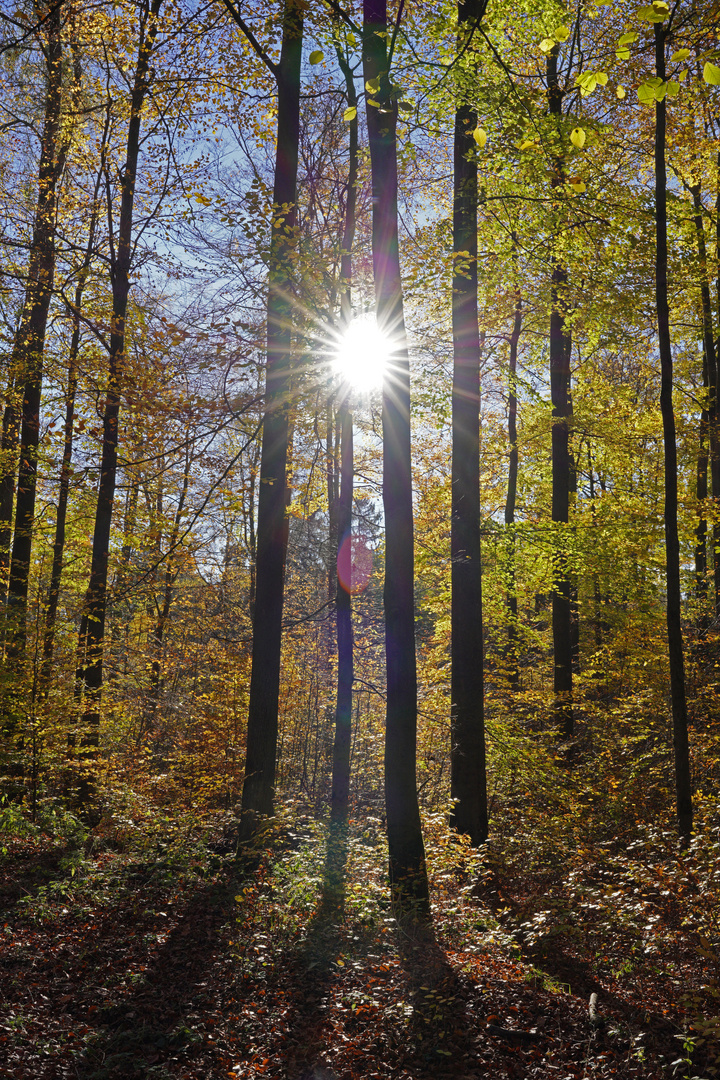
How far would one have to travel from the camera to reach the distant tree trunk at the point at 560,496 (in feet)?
34.9

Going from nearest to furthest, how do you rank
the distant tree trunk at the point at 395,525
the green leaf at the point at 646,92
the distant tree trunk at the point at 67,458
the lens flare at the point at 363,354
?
1. the green leaf at the point at 646,92
2. the distant tree trunk at the point at 395,525
3. the lens flare at the point at 363,354
4. the distant tree trunk at the point at 67,458

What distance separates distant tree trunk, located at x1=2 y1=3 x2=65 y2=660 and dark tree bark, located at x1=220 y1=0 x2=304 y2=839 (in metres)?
5.26

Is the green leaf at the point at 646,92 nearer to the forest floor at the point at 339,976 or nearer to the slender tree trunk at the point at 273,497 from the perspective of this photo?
the forest floor at the point at 339,976

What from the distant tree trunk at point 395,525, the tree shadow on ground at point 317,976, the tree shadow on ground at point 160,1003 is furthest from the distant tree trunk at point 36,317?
the tree shadow on ground at point 317,976

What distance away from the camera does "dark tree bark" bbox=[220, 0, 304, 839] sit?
7570 millimetres

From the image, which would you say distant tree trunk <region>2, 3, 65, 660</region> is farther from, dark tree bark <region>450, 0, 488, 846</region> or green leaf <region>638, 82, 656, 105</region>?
green leaf <region>638, 82, 656, 105</region>

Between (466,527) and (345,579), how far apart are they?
363cm

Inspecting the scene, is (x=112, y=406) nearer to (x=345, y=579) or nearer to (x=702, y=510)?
(x=345, y=579)

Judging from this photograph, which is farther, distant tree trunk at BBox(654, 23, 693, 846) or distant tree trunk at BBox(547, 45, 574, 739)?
distant tree trunk at BBox(547, 45, 574, 739)

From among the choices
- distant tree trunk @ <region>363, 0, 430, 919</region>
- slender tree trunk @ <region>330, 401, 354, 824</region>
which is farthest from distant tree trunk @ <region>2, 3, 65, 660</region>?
distant tree trunk @ <region>363, 0, 430, 919</region>

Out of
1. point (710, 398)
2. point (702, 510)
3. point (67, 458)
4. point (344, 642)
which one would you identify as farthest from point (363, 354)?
point (67, 458)

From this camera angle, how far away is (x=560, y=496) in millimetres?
12219

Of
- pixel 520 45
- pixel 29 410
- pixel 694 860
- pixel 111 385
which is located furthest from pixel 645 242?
pixel 29 410

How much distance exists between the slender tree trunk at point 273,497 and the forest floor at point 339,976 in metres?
1.13
